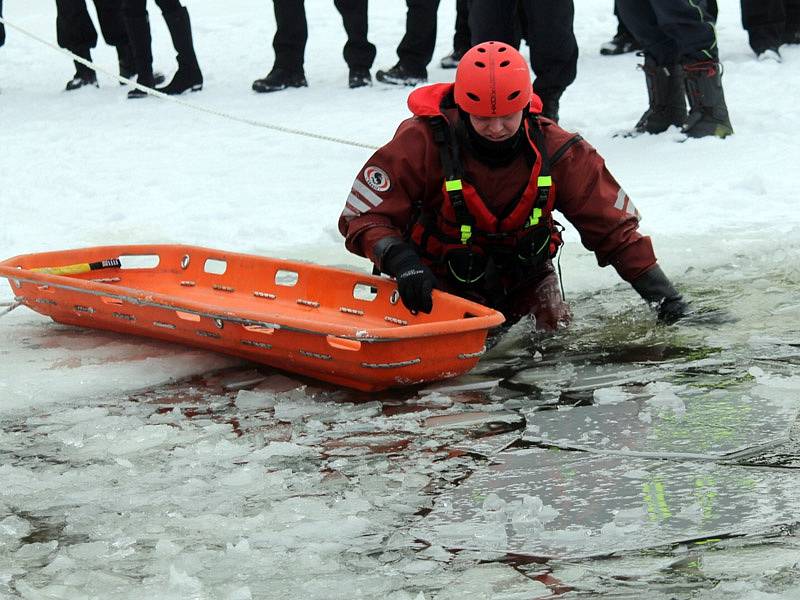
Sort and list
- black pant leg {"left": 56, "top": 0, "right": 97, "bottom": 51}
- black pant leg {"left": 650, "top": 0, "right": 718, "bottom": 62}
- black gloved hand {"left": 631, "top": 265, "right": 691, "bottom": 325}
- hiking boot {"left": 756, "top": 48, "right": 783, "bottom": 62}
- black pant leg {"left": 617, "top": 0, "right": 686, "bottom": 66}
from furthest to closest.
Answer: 1. black pant leg {"left": 56, "top": 0, "right": 97, "bottom": 51}
2. hiking boot {"left": 756, "top": 48, "right": 783, "bottom": 62}
3. black pant leg {"left": 617, "top": 0, "right": 686, "bottom": 66}
4. black pant leg {"left": 650, "top": 0, "right": 718, "bottom": 62}
5. black gloved hand {"left": 631, "top": 265, "right": 691, "bottom": 325}

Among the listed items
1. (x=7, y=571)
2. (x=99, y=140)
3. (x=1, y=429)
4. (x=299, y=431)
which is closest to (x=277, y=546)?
(x=7, y=571)

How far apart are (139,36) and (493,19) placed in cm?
346

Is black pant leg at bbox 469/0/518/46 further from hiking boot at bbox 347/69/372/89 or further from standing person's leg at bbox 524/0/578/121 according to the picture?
hiking boot at bbox 347/69/372/89

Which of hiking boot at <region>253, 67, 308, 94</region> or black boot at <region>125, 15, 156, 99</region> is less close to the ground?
black boot at <region>125, 15, 156, 99</region>

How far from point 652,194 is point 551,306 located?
7.03 ft

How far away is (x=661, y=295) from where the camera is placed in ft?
15.7

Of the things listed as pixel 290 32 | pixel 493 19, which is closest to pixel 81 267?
pixel 493 19

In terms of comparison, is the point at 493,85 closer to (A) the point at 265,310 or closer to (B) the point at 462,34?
(A) the point at 265,310

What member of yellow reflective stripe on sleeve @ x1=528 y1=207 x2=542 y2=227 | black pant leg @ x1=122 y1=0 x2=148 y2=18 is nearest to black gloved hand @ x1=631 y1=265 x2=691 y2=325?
yellow reflective stripe on sleeve @ x1=528 y1=207 x2=542 y2=227

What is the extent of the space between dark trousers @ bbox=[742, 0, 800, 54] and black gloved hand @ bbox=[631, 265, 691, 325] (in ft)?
16.7

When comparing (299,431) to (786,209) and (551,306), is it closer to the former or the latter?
(551,306)

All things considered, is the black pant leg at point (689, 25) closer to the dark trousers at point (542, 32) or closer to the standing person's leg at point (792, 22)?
the dark trousers at point (542, 32)

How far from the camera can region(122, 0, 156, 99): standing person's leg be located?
30.7ft

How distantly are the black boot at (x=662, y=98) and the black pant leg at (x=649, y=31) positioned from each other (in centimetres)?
5
